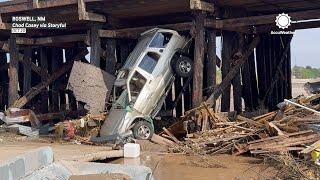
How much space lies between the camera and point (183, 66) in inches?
523

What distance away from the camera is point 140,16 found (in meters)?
15.3

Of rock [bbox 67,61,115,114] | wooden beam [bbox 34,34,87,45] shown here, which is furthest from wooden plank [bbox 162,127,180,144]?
wooden beam [bbox 34,34,87,45]

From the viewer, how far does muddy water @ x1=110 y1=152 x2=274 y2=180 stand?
8.41m

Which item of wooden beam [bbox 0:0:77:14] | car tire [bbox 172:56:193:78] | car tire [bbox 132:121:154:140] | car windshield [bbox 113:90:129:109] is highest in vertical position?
wooden beam [bbox 0:0:77:14]

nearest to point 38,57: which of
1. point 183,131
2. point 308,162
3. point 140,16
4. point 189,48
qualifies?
point 140,16

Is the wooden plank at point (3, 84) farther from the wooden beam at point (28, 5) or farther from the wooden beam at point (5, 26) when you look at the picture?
the wooden beam at point (28, 5)

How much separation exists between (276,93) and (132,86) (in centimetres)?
573

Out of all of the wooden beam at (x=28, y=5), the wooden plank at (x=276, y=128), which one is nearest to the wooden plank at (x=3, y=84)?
the wooden beam at (x=28, y=5)

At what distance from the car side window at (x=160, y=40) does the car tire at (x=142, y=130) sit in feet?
6.84

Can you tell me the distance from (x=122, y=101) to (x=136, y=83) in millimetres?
640

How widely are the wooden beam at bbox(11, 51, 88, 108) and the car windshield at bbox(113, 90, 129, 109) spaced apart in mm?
5389

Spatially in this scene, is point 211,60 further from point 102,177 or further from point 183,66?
point 102,177

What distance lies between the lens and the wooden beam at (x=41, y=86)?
663 inches
